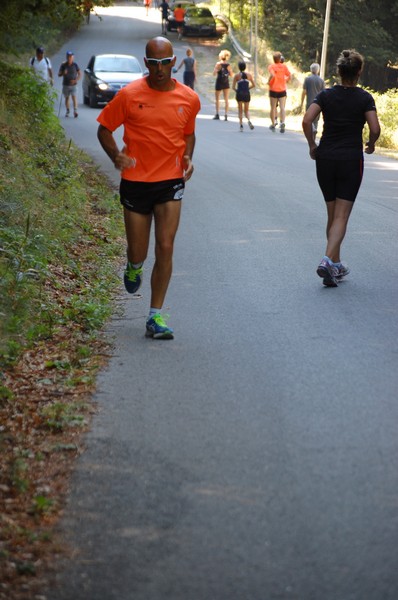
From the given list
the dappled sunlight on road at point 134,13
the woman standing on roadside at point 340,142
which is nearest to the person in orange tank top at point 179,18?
the dappled sunlight on road at point 134,13

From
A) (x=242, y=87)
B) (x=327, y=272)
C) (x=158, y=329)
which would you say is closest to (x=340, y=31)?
(x=242, y=87)

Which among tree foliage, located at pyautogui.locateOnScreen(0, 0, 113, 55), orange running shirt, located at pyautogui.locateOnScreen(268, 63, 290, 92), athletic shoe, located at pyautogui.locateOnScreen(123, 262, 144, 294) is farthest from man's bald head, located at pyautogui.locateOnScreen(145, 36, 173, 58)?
orange running shirt, located at pyautogui.locateOnScreen(268, 63, 290, 92)

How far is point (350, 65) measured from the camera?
914cm

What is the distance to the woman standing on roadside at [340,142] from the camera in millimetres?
9289

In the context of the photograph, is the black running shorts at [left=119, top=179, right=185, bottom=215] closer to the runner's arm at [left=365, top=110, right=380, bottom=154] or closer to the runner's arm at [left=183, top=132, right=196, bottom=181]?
the runner's arm at [left=183, top=132, right=196, bottom=181]

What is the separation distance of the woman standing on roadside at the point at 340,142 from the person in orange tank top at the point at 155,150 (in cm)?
212

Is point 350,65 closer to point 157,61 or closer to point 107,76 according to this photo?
point 157,61

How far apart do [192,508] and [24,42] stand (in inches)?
1088

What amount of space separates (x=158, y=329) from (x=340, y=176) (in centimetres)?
280

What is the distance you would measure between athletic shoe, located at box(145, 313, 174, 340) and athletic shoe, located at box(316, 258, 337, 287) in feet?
6.97

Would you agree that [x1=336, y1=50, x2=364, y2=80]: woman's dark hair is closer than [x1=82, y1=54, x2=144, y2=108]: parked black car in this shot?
Yes

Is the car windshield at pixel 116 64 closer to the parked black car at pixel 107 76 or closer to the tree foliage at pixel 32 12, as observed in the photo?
the parked black car at pixel 107 76

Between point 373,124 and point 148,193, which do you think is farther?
point 373,124

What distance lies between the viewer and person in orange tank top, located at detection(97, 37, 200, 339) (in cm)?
736
